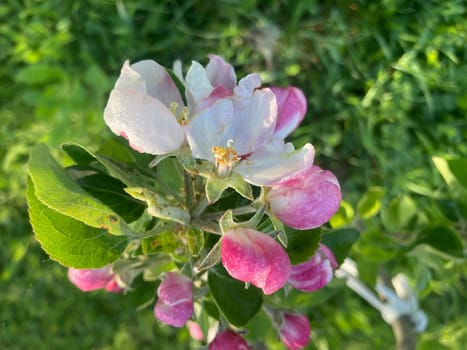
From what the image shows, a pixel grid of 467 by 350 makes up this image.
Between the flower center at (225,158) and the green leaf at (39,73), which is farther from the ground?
the flower center at (225,158)

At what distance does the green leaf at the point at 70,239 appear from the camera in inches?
18.9

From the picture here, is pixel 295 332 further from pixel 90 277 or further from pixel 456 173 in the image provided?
pixel 456 173

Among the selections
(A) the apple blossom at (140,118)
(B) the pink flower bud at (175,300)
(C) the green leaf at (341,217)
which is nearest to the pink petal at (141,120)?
(A) the apple blossom at (140,118)

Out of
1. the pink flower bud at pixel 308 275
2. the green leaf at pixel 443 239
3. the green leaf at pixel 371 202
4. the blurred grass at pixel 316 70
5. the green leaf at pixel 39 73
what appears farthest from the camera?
the green leaf at pixel 39 73

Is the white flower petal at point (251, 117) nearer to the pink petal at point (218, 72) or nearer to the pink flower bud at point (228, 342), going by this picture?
the pink petal at point (218, 72)

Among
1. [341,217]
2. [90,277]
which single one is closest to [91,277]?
[90,277]

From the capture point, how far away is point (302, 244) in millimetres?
527

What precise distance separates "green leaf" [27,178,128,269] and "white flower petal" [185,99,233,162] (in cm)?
11

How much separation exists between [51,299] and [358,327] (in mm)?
850

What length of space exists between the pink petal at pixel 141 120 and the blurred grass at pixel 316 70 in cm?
73

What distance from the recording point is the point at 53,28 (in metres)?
1.42

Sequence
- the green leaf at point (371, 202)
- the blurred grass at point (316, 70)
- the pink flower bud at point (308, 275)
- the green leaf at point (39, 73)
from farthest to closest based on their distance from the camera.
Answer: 1. the green leaf at point (39, 73)
2. the blurred grass at point (316, 70)
3. the green leaf at point (371, 202)
4. the pink flower bud at point (308, 275)

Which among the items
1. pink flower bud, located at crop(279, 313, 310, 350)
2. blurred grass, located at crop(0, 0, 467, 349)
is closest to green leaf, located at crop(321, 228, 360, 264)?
pink flower bud, located at crop(279, 313, 310, 350)

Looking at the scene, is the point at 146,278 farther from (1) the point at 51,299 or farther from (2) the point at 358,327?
(1) the point at 51,299
